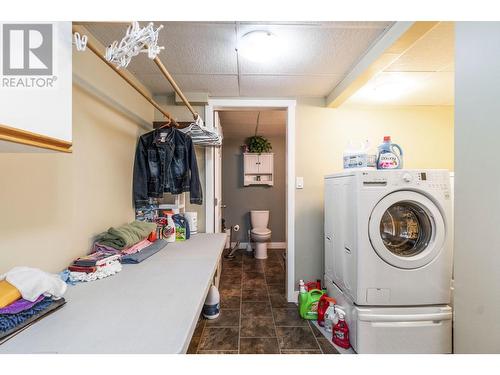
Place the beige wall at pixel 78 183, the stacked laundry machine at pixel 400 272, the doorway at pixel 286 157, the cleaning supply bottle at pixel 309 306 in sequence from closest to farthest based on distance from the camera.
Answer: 1. the beige wall at pixel 78 183
2. the stacked laundry machine at pixel 400 272
3. the cleaning supply bottle at pixel 309 306
4. the doorway at pixel 286 157

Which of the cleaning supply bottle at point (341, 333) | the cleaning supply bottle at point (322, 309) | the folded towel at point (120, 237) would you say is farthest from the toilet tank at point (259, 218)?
the folded towel at point (120, 237)

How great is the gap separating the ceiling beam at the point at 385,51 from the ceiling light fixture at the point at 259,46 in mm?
606

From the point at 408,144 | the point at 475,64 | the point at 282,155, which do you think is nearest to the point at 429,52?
the point at 475,64

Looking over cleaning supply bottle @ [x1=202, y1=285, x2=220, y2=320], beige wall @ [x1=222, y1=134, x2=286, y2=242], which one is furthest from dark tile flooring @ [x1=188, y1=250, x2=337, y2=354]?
beige wall @ [x1=222, y1=134, x2=286, y2=242]

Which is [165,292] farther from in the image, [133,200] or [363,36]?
[363,36]

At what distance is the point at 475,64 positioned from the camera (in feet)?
2.76

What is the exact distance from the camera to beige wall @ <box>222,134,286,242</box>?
4.38 metres

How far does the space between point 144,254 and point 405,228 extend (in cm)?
183

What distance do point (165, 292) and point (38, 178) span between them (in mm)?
747

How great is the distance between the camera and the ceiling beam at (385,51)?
1.20m

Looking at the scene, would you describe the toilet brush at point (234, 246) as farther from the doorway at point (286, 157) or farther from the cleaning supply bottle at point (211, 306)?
the cleaning supply bottle at point (211, 306)

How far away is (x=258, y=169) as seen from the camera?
4.28 meters

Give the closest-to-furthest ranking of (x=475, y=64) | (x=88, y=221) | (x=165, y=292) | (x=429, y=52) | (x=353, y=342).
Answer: (x=475, y=64) < (x=165, y=292) < (x=88, y=221) < (x=429, y=52) < (x=353, y=342)

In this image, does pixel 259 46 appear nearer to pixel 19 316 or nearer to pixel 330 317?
pixel 19 316
